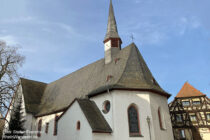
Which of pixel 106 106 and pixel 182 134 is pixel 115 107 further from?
pixel 182 134

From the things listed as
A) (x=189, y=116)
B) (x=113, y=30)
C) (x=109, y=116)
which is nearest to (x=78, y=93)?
(x=109, y=116)

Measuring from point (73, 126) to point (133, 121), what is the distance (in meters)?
4.41

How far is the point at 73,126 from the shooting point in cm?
1324

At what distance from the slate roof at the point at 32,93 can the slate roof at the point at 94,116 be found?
10180mm

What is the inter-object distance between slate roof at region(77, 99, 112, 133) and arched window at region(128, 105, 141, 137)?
153 cm

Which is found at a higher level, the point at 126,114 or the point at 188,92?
the point at 188,92

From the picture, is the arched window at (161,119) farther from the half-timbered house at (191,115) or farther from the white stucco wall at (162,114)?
the half-timbered house at (191,115)

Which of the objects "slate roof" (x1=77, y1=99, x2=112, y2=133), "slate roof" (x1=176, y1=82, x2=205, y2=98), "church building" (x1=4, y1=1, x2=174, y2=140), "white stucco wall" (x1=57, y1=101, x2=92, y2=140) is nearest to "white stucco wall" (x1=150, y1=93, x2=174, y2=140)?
"church building" (x1=4, y1=1, x2=174, y2=140)

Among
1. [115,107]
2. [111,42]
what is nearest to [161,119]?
[115,107]

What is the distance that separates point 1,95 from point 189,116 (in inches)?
861

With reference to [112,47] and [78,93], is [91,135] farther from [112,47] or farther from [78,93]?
[112,47]

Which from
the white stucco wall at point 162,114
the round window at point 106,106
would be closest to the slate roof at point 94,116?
the round window at point 106,106

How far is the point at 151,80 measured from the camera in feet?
49.9

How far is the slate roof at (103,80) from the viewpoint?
14180 mm
